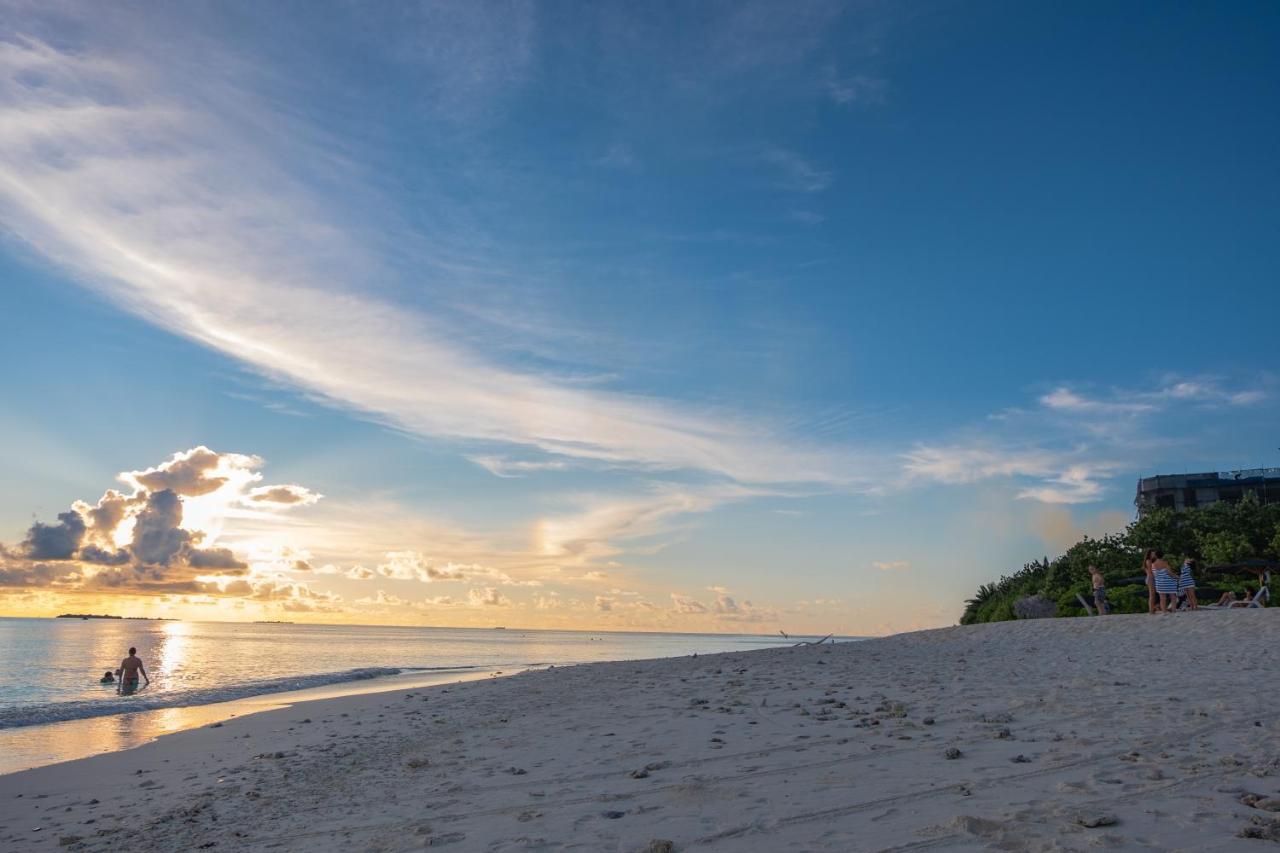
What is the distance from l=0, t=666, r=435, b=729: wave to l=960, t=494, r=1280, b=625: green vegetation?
33.1 m

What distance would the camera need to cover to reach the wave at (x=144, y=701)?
23672mm

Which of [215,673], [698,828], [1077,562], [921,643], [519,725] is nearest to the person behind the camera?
[698,828]

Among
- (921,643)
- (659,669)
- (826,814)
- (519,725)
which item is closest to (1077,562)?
(921,643)

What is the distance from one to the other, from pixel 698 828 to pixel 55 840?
757 cm

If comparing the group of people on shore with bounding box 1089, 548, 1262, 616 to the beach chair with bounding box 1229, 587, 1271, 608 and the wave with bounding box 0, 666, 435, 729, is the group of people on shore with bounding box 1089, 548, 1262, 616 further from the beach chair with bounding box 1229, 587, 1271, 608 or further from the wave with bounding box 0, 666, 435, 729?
the wave with bounding box 0, 666, 435, 729

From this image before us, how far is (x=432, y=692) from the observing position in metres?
23.4

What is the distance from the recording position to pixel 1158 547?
3778 cm

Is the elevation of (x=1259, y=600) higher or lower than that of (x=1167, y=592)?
lower

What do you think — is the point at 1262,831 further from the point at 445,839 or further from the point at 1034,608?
the point at 1034,608

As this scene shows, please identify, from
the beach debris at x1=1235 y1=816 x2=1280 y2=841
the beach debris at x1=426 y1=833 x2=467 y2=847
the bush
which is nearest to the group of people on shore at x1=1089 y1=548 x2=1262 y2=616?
the bush

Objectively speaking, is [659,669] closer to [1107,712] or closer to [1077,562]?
[1107,712]

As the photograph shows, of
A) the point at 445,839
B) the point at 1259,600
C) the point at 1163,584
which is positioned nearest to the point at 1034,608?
the point at 1259,600

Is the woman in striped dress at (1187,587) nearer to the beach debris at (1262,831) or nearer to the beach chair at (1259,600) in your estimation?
the beach chair at (1259,600)

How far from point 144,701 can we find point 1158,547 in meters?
44.2
